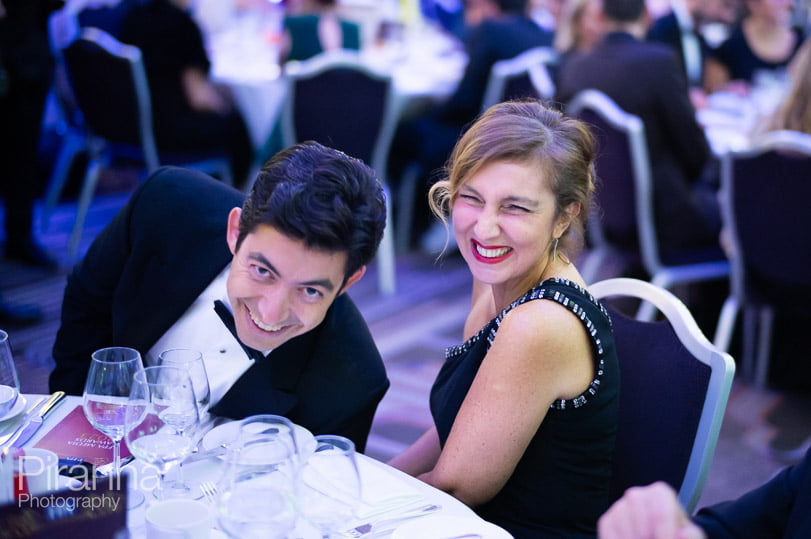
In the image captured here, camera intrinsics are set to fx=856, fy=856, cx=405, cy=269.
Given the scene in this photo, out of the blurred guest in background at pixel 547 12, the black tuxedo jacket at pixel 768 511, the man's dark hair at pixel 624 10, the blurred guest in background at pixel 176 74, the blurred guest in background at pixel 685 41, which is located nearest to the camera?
the black tuxedo jacket at pixel 768 511

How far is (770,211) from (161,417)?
2.53 meters

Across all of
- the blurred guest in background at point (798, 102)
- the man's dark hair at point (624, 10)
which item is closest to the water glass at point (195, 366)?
the blurred guest in background at point (798, 102)

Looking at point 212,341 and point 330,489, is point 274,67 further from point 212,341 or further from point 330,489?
point 330,489

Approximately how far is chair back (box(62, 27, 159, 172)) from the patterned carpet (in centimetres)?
76

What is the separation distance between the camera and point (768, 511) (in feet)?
4.42

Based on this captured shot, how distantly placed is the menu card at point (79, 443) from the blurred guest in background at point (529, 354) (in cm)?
59

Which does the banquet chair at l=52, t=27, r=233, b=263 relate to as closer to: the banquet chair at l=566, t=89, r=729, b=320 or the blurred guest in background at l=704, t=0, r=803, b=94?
the banquet chair at l=566, t=89, r=729, b=320

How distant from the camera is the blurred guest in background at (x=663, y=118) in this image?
3654 millimetres

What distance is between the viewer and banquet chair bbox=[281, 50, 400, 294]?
13.8ft

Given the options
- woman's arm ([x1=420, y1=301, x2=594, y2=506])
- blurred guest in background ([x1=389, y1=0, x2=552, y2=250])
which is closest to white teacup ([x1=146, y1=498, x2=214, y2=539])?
woman's arm ([x1=420, y1=301, x2=594, y2=506])

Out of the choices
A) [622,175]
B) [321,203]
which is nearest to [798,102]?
[622,175]

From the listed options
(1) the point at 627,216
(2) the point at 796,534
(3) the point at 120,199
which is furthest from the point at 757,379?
(3) the point at 120,199

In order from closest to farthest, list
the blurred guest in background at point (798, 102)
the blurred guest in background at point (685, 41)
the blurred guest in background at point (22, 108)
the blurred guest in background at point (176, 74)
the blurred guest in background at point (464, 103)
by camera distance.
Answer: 1. the blurred guest in background at point (798, 102)
2. the blurred guest in background at point (22, 108)
3. the blurred guest in background at point (176, 74)
4. the blurred guest in background at point (464, 103)
5. the blurred guest in background at point (685, 41)

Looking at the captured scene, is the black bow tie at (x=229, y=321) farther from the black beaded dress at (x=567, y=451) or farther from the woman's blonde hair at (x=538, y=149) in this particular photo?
the woman's blonde hair at (x=538, y=149)
